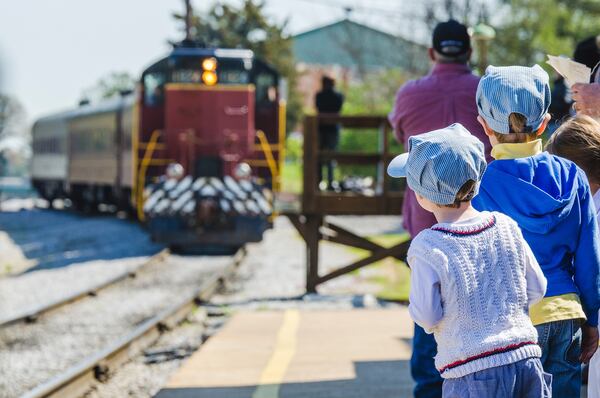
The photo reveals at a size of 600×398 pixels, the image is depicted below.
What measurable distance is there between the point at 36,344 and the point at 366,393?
14.2 ft

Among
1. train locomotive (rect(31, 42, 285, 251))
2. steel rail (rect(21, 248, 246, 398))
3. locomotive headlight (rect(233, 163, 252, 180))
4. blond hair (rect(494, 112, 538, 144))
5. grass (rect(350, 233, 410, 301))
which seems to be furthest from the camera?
locomotive headlight (rect(233, 163, 252, 180))

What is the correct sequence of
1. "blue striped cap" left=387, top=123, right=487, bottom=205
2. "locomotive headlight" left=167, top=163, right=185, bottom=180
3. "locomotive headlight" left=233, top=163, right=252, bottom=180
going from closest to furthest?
"blue striped cap" left=387, top=123, right=487, bottom=205, "locomotive headlight" left=167, top=163, right=185, bottom=180, "locomotive headlight" left=233, top=163, right=252, bottom=180

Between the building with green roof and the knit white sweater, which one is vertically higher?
the building with green roof

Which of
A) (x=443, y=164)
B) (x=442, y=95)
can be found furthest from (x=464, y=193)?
(x=442, y=95)

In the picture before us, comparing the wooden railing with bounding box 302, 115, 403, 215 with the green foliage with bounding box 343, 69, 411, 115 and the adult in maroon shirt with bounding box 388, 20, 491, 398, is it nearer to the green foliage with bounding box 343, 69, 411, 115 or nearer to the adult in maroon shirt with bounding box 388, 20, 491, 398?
the adult in maroon shirt with bounding box 388, 20, 491, 398

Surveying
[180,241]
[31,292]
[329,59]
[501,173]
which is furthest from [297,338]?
[329,59]

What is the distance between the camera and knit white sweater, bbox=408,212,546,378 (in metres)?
3.01

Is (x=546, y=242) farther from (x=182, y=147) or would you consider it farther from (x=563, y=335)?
(x=182, y=147)

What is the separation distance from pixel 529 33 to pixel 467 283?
3561 cm

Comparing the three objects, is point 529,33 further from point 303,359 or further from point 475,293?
point 475,293

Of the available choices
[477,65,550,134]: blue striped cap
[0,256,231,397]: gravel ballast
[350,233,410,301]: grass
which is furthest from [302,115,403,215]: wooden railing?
[477,65,550,134]: blue striped cap

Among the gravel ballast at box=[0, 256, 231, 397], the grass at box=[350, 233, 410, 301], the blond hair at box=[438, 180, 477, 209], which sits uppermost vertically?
the blond hair at box=[438, 180, 477, 209]

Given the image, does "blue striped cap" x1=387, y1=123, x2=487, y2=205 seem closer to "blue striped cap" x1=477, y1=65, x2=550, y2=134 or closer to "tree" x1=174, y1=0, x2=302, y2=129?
"blue striped cap" x1=477, y1=65, x2=550, y2=134

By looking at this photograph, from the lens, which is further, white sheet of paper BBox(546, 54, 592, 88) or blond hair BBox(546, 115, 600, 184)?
white sheet of paper BBox(546, 54, 592, 88)
